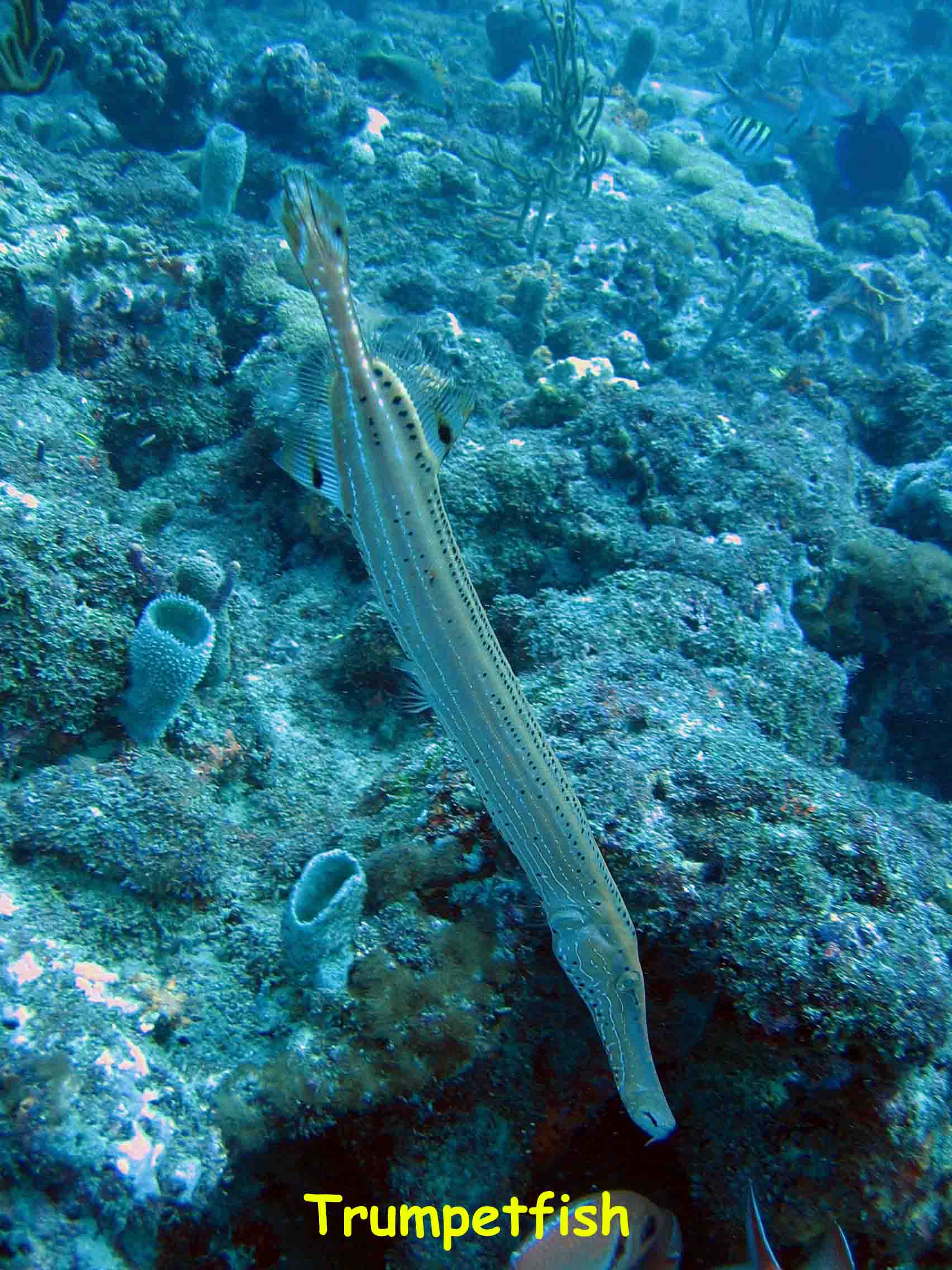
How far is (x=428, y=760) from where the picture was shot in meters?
3.30

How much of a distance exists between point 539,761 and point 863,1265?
2.03 metres

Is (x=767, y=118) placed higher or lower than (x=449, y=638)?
higher

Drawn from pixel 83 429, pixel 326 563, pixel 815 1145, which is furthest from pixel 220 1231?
pixel 83 429

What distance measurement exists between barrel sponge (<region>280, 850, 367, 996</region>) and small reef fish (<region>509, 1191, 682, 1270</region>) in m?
1.01

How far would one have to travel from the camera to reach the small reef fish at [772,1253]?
6.89 feet

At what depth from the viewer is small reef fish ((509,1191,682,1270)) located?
2.07 m

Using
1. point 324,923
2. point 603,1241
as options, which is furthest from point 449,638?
point 603,1241

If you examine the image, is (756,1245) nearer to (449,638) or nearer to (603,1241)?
(603,1241)

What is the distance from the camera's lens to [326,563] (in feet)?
15.3

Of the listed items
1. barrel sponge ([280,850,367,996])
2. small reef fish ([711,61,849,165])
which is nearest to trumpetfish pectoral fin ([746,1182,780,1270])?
barrel sponge ([280,850,367,996])

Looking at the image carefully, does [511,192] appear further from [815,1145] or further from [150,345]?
[815,1145]

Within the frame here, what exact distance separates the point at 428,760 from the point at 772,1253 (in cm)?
214

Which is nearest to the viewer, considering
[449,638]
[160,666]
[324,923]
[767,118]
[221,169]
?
[449,638]

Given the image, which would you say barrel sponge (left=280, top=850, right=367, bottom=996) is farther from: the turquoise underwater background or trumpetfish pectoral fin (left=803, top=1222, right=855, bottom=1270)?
trumpetfish pectoral fin (left=803, top=1222, right=855, bottom=1270)
